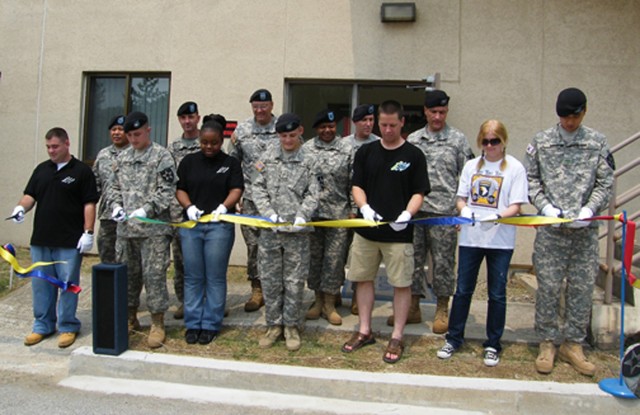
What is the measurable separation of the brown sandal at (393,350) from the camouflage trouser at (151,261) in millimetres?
2030

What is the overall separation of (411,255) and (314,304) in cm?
143

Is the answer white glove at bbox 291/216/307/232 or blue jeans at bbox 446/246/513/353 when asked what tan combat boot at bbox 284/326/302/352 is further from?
blue jeans at bbox 446/246/513/353

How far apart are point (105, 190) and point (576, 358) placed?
4531 millimetres

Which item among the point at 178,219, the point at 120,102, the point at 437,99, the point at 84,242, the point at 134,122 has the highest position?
the point at 120,102

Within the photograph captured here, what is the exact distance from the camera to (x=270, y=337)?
4551 millimetres

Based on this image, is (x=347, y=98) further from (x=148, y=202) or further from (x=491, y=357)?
(x=491, y=357)

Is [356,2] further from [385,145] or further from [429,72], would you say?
[385,145]

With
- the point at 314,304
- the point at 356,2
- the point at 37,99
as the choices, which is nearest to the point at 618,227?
the point at 314,304

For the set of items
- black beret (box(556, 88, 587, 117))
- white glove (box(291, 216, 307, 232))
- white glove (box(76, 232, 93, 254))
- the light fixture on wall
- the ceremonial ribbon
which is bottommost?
the ceremonial ribbon

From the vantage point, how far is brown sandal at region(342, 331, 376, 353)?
4391 mm

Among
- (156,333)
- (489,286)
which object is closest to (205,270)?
(156,333)

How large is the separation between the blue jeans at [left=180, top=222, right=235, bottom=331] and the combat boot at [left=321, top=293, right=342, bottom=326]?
105 cm

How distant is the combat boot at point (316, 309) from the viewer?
5.07 meters

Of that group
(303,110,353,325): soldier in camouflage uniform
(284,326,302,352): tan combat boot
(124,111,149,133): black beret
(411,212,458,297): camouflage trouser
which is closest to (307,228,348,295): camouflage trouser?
(303,110,353,325): soldier in camouflage uniform
